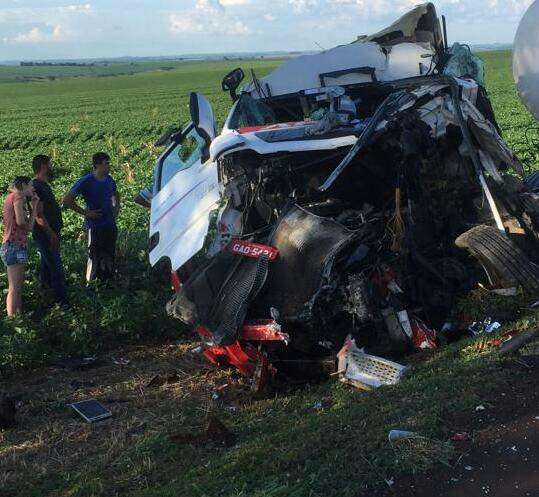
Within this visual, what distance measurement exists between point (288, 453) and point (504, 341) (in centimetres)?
203

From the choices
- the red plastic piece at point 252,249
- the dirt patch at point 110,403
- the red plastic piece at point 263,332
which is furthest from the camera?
the red plastic piece at point 252,249

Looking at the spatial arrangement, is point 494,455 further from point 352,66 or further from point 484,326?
point 352,66

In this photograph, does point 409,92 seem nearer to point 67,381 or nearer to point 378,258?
point 378,258

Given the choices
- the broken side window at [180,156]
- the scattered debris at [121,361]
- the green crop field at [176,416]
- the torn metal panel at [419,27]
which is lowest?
the scattered debris at [121,361]

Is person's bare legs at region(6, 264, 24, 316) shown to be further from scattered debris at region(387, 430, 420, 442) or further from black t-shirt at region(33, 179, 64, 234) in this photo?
scattered debris at region(387, 430, 420, 442)

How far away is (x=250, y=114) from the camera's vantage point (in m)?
7.58

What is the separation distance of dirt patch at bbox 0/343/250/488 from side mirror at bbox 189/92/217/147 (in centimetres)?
206

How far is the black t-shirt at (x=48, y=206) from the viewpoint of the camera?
761cm

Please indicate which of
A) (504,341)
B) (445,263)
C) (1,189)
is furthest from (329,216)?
(1,189)

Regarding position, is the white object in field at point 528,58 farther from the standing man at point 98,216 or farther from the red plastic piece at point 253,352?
the red plastic piece at point 253,352

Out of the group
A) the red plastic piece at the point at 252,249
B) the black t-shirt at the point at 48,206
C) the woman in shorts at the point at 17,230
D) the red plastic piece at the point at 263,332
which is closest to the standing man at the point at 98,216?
the black t-shirt at the point at 48,206

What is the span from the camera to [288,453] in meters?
3.73

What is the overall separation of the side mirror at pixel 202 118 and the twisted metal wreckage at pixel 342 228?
0.01m

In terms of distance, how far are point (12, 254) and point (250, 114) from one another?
282 cm
